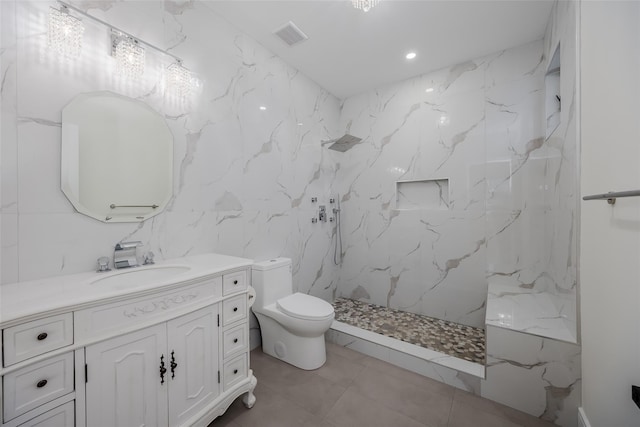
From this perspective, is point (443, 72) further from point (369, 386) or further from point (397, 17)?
point (369, 386)

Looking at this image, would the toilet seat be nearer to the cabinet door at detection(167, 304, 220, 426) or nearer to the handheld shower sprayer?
the cabinet door at detection(167, 304, 220, 426)

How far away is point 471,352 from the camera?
2014mm

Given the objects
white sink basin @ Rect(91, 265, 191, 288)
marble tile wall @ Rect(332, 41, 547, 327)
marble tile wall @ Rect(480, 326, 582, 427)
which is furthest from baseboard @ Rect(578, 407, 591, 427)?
white sink basin @ Rect(91, 265, 191, 288)

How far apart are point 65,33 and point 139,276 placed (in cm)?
128

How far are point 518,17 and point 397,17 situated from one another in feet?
3.14

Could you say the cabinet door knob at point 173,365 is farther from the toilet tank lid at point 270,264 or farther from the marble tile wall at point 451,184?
the marble tile wall at point 451,184

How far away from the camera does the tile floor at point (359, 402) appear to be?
4.81 ft

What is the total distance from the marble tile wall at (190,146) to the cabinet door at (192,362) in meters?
0.59

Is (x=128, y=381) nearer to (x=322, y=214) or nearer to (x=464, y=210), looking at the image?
(x=322, y=214)

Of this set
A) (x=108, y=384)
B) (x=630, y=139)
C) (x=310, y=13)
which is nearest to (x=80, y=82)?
(x=108, y=384)

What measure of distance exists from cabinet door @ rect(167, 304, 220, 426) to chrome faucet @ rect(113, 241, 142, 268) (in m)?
0.51

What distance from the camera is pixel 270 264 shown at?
211 cm

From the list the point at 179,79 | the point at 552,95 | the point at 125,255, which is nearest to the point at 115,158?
the point at 125,255

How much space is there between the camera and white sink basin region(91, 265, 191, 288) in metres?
1.28
